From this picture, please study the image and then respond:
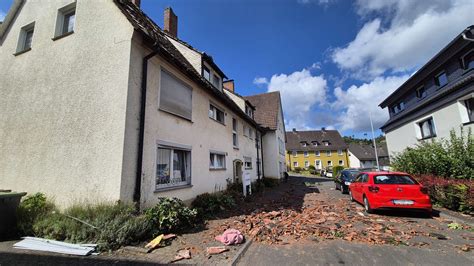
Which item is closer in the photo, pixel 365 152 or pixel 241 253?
pixel 241 253

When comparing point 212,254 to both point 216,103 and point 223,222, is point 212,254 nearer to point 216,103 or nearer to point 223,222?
point 223,222

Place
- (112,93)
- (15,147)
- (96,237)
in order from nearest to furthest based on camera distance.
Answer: (96,237) < (112,93) < (15,147)

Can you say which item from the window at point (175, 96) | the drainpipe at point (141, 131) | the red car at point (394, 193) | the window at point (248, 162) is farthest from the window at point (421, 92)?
the drainpipe at point (141, 131)

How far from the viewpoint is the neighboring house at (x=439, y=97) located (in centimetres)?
Answer: 1160

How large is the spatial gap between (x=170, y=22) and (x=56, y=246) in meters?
13.5

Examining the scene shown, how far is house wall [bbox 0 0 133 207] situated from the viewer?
6055mm

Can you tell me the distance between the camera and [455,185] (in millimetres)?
8156

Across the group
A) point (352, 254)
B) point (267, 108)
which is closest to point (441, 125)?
point (352, 254)

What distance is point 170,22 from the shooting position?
1396cm

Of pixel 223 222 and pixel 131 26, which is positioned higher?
pixel 131 26

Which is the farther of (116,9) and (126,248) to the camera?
(116,9)

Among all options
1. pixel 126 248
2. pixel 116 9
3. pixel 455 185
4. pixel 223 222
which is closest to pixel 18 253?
pixel 126 248

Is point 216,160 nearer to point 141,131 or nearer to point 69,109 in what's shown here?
point 141,131

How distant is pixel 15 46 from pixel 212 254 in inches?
454
